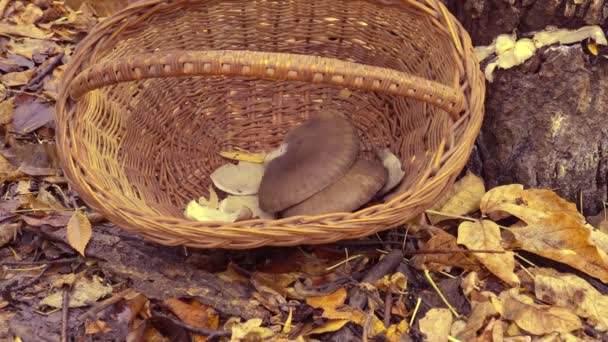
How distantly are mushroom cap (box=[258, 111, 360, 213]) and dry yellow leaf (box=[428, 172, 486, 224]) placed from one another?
308 mm

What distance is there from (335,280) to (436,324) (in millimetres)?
283

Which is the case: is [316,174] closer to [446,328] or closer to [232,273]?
[232,273]

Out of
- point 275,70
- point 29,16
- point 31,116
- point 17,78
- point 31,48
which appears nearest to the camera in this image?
point 275,70

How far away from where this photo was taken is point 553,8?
1.77 m

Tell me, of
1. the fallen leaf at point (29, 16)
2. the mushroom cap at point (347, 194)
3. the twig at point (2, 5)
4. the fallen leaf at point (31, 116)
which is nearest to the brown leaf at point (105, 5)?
the fallen leaf at point (29, 16)

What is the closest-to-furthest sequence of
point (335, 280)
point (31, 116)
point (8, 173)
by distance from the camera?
point (335, 280) < point (8, 173) < point (31, 116)

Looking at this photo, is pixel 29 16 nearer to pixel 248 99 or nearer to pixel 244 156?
pixel 248 99

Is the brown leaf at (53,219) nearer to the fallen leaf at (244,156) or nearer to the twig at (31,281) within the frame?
the twig at (31,281)

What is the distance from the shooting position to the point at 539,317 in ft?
5.00

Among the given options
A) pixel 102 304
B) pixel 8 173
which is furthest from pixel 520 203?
pixel 8 173

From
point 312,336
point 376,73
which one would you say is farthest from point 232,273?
point 376,73

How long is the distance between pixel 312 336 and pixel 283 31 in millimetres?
1062

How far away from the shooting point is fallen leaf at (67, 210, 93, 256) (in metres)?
1.72

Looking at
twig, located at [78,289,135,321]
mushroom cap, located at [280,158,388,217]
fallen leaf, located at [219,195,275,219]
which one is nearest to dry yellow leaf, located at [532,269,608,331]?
mushroom cap, located at [280,158,388,217]
